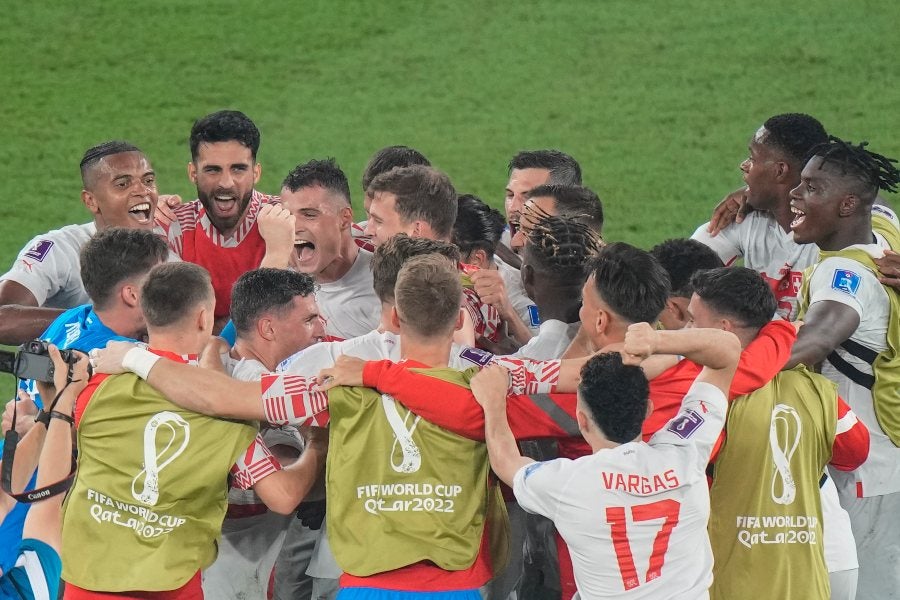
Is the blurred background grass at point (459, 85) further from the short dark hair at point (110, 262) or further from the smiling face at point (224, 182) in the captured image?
the short dark hair at point (110, 262)

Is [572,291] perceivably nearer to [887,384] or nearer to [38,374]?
[887,384]

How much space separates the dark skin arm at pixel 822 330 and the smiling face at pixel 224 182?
2.62 m

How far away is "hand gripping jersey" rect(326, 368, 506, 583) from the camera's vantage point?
376 centimetres

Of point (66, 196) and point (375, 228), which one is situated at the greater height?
point (375, 228)

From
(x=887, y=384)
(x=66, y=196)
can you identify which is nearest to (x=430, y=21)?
(x=66, y=196)

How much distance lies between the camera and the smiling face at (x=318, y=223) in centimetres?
548

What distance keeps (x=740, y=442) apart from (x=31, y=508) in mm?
2358

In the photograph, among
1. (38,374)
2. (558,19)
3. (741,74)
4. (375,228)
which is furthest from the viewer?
(558,19)

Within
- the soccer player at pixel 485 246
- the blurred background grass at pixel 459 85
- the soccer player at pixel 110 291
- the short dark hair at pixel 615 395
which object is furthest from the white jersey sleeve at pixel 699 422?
the blurred background grass at pixel 459 85

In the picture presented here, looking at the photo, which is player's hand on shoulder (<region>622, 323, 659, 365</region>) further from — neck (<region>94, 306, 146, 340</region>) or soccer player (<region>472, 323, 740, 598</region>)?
neck (<region>94, 306, 146, 340</region>)

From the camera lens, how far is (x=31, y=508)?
434 cm

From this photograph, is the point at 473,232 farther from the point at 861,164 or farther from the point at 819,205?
the point at 861,164

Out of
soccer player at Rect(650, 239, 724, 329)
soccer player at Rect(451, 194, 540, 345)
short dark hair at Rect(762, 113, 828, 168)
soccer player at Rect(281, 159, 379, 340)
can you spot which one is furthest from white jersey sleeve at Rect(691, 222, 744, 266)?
soccer player at Rect(281, 159, 379, 340)

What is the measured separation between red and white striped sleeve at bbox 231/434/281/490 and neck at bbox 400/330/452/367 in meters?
0.52
